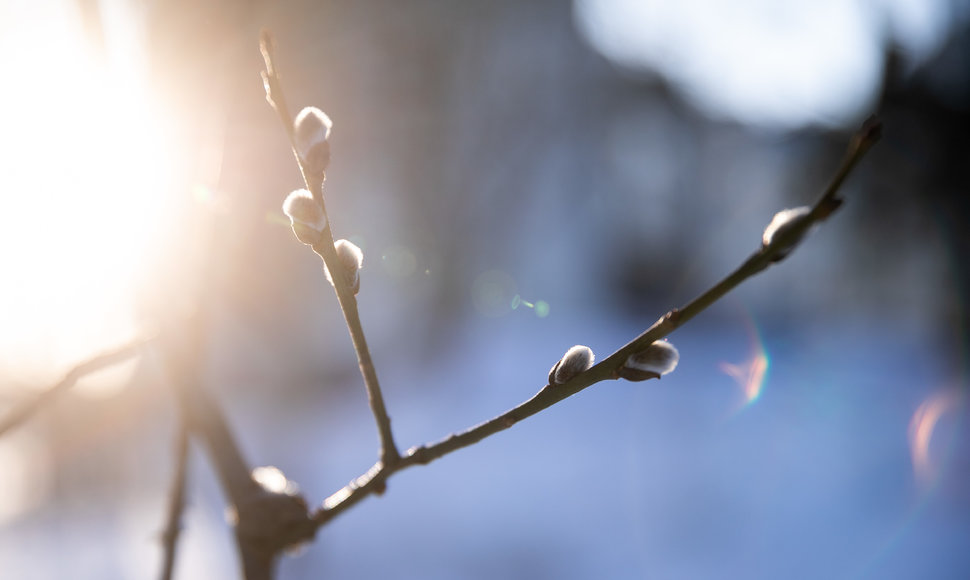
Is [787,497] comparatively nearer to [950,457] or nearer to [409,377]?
[950,457]

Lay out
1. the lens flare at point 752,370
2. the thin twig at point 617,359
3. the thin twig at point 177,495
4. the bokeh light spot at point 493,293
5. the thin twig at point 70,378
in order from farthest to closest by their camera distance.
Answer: the bokeh light spot at point 493,293, the lens flare at point 752,370, the thin twig at point 177,495, the thin twig at point 70,378, the thin twig at point 617,359

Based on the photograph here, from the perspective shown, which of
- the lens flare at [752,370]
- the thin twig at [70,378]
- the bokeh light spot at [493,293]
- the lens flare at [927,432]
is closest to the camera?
the thin twig at [70,378]

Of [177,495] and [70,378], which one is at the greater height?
[70,378]

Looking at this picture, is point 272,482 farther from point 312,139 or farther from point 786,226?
point 786,226

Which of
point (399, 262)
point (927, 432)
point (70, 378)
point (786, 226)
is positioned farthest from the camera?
point (399, 262)

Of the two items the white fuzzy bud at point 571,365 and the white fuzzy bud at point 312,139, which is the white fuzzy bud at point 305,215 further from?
the white fuzzy bud at point 571,365

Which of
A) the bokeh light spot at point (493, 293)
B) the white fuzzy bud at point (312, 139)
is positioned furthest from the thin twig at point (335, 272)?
the bokeh light spot at point (493, 293)

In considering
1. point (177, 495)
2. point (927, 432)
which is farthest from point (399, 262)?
point (177, 495)
